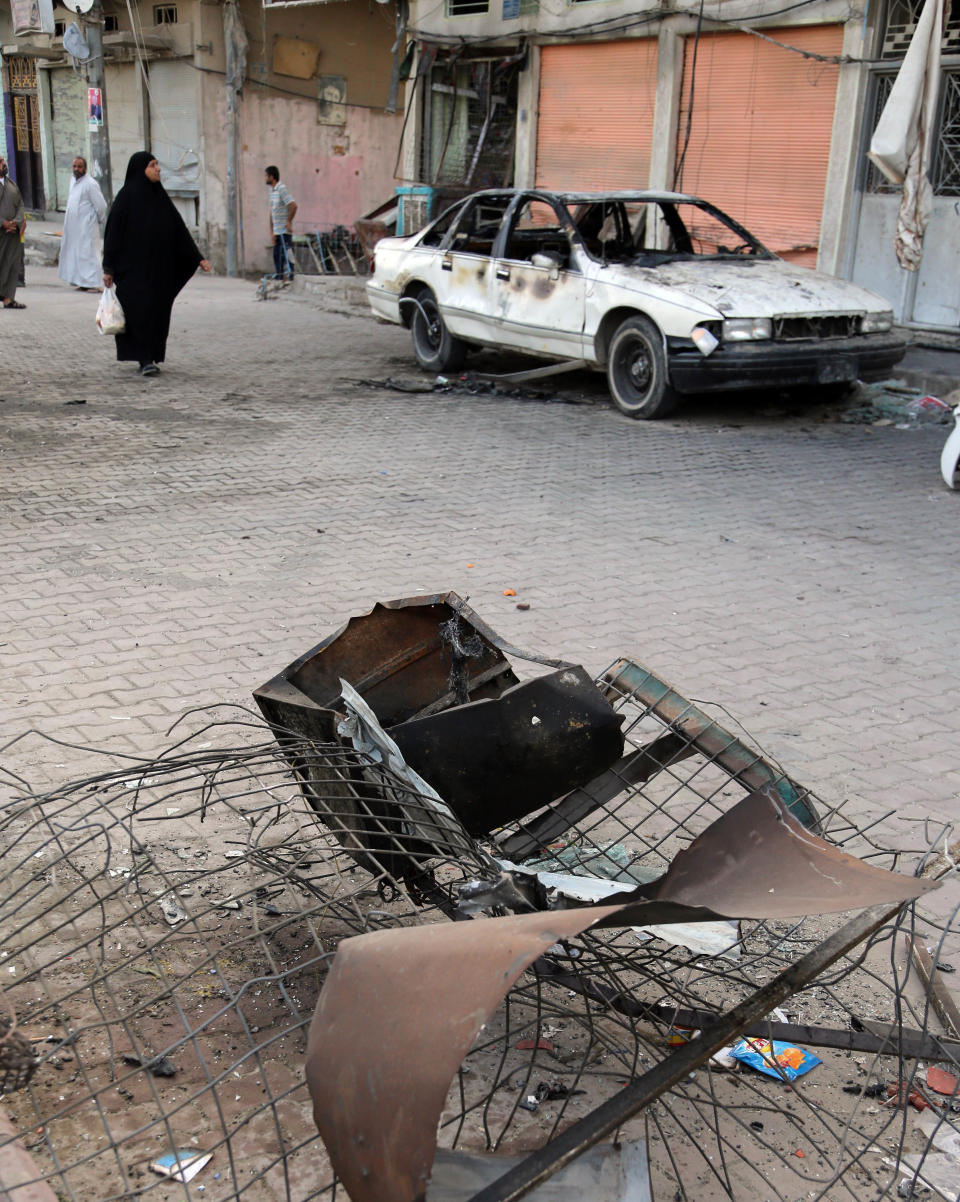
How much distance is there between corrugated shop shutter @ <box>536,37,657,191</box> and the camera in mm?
14641

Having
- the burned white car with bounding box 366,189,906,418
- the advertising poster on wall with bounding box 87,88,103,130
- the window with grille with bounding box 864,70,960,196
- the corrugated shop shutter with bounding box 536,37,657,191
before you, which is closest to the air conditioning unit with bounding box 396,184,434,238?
the corrugated shop shutter with bounding box 536,37,657,191

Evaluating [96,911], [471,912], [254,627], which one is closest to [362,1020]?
[471,912]

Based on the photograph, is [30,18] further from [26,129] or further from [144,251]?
[144,251]

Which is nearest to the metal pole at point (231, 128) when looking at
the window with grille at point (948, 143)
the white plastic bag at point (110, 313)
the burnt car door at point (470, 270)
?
the burnt car door at point (470, 270)

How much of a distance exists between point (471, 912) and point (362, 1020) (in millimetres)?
433

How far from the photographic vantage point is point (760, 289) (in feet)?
29.7

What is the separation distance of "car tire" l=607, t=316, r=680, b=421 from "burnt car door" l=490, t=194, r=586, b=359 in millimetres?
380

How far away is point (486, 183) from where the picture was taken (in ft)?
59.3

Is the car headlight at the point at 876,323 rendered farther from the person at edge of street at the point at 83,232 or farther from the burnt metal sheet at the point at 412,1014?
the person at edge of street at the point at 83,232

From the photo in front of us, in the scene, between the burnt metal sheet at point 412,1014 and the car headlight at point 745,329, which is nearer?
the burnt metal sheet at point 412,1014

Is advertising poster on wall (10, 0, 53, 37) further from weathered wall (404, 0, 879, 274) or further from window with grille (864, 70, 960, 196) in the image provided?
window with grille (864, 70, 960, 196)

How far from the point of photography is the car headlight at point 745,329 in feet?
28.6

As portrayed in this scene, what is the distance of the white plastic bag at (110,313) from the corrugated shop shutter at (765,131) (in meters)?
7.06

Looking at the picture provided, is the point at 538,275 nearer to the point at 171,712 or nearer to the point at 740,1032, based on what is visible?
the point at 171,712
